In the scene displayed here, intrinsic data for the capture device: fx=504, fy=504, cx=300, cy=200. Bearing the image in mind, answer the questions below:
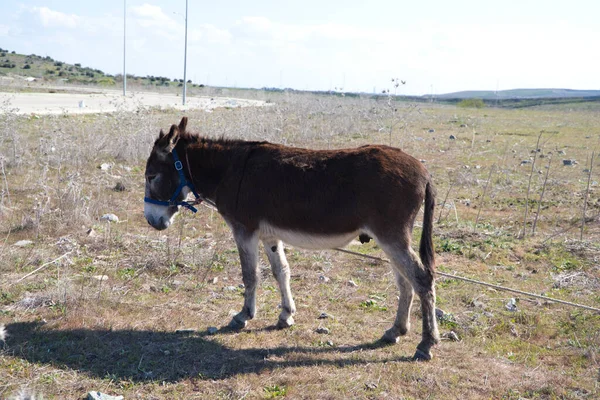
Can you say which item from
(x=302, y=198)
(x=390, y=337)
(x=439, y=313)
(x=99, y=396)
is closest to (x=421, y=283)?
(x=390, y=337)

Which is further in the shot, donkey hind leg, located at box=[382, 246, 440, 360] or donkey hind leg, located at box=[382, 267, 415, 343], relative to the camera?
donkey hind leg, located at box=[382, 267, 415, 343]

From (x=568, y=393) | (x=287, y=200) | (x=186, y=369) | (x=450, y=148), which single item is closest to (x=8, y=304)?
(x=186, y=369)

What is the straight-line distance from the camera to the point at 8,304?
6.09 metres

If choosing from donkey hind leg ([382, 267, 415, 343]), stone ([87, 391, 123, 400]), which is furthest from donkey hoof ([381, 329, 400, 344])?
stone ([87, 391, 123, 400])

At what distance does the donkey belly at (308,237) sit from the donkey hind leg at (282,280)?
0.42 meters

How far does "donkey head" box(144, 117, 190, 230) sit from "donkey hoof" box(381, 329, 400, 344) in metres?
2.91

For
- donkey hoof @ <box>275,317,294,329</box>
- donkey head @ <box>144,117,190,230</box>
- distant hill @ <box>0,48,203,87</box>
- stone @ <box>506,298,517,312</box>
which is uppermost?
distant hill @ <box>0,48,203,87</box>

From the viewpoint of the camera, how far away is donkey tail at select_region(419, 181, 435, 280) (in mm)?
5297

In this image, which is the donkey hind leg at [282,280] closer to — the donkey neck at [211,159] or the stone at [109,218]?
the donkey neck at [211,159]

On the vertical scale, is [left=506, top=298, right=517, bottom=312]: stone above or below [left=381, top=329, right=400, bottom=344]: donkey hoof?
above

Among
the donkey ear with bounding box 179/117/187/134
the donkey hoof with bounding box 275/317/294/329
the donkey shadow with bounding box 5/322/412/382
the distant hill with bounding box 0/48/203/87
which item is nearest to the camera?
the donkey shadow with bounding box 5/322/412/382

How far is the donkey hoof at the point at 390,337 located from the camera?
18.4 ft

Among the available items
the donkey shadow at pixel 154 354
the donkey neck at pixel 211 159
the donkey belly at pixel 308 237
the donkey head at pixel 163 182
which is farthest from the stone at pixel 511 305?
the donkey head at pixel 163 182

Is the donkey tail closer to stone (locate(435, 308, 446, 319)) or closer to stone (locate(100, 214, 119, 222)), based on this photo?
stone (locate(435, 308, 446, 319))
